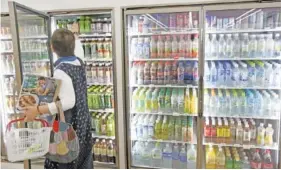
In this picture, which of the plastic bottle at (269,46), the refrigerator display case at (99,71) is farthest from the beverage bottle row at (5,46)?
the plastic bottle at (269,46)

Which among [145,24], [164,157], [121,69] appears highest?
[145,24]

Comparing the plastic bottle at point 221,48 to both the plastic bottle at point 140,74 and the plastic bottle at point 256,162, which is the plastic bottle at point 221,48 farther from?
the plastic bottle at point 256,162

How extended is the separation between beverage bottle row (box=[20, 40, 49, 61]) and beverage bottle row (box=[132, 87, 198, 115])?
3.70ft

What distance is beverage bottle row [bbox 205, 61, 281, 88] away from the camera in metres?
2.57

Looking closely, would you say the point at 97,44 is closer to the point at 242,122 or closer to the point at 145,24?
the point at 145,24

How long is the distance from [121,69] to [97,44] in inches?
18.3

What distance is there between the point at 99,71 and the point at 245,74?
167 centimetres

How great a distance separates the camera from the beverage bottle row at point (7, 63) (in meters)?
3.31

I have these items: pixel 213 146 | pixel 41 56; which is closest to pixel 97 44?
pixel 41 56

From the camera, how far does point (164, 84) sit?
2773 millimetres

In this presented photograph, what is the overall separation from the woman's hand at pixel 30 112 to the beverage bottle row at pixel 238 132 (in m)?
1.84

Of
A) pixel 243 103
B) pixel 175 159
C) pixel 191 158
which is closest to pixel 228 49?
pixel 243 103

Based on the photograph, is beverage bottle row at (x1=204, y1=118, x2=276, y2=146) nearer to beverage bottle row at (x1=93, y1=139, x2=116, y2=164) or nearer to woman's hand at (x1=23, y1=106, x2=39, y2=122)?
beverage bottle row at (x1=93, y1=139, x2=116, y2=164)

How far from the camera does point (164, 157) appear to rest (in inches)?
115
